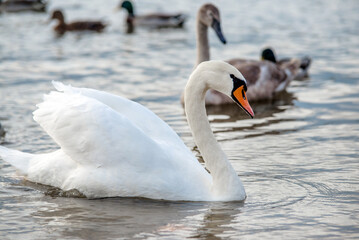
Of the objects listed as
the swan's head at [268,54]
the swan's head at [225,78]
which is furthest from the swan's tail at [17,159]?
the swan's head at [268,54]

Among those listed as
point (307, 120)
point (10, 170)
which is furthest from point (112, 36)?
point (10, 170)

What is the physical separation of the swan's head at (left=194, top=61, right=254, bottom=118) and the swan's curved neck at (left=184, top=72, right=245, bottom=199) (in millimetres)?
29

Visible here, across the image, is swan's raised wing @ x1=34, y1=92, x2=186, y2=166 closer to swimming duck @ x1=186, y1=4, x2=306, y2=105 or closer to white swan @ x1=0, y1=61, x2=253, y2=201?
white swan @ x1=0, y1=61, x2=253, y2=201

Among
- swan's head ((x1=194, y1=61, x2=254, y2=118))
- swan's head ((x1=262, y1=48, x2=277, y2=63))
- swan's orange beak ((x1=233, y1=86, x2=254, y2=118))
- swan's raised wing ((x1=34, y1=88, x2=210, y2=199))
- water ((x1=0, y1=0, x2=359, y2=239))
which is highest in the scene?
swan's head ((x1=194, y1=61, x2=254, y2=118))

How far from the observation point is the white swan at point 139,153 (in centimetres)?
651

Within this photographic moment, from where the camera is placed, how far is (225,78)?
6.42 meters

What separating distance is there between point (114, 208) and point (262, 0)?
16.7m

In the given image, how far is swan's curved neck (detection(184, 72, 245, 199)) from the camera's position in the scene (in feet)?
21.5

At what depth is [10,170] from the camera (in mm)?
7773

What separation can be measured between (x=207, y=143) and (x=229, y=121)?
3446mm

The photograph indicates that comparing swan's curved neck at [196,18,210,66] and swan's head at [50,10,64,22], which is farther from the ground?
swan's curved neck at [196,18,210,66]

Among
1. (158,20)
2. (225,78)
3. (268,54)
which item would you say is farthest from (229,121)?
(158,20)

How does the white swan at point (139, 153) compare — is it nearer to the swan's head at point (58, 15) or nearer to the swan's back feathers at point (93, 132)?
the swan's back feathers at point (93, 132)

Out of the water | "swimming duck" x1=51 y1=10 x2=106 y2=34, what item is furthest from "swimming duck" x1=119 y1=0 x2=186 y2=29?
"swimming duck" x1=51 y1=10 x2=106 y2=34
